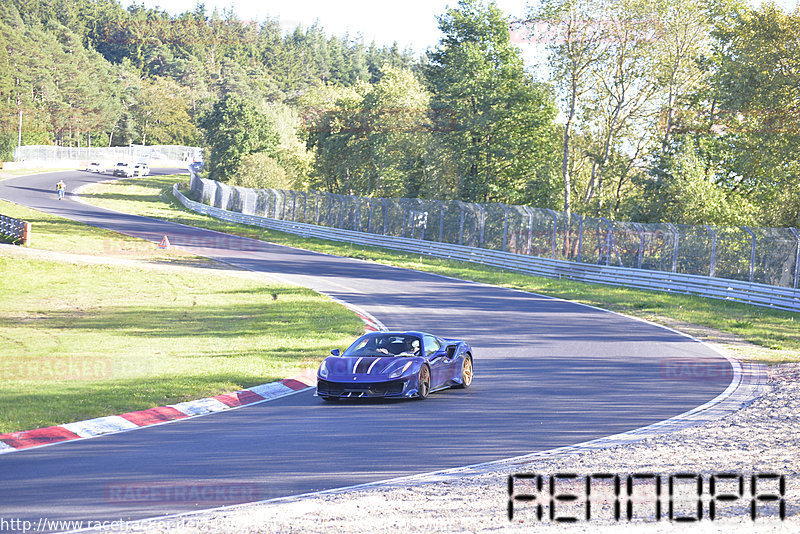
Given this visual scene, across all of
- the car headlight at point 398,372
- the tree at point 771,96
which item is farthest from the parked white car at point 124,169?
the car headlight at point 398,372

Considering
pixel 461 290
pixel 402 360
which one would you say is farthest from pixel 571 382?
pixel 461 290

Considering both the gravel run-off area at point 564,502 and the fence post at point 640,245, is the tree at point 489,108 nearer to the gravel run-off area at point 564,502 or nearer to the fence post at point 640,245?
the fence post at point 640,245

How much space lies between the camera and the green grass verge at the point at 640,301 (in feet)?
71.4

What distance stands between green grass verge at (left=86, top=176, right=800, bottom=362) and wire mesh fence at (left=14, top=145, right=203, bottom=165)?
211 ft

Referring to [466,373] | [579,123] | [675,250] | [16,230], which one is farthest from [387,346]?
[579,123]

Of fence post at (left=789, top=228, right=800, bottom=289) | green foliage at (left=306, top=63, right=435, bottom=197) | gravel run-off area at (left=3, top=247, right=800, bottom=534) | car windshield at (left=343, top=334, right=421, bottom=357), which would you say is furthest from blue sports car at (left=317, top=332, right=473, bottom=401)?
green foliage at (left=306, top=63, right=435, bottom=197)

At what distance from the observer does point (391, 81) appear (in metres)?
67.0

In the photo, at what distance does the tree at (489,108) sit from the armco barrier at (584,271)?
1206 centimetres

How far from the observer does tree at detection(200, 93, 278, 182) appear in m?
84.1

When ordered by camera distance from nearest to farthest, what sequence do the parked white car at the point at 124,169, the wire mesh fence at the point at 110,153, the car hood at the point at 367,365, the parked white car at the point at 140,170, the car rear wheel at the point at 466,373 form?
1. the car hood at the point at 367,365
2. the car rear wheel at the point at 466,373
3. the parked white car at the point at 124,169
4. the parked white car at the point at 140,170
5. the wire mesh fence at the point at 110,153

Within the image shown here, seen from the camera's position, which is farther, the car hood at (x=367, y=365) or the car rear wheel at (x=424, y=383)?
the car rear wheel at (x=424, y=383)

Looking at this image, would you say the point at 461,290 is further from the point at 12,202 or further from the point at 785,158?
the point at 12,202

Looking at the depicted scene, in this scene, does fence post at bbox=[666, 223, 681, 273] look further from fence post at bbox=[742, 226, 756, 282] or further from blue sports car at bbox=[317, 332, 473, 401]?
blue sports car at bbox=[317, 332, 473, 401]

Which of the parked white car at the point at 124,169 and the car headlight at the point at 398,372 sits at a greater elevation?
the parked white car at the point at 124,169
